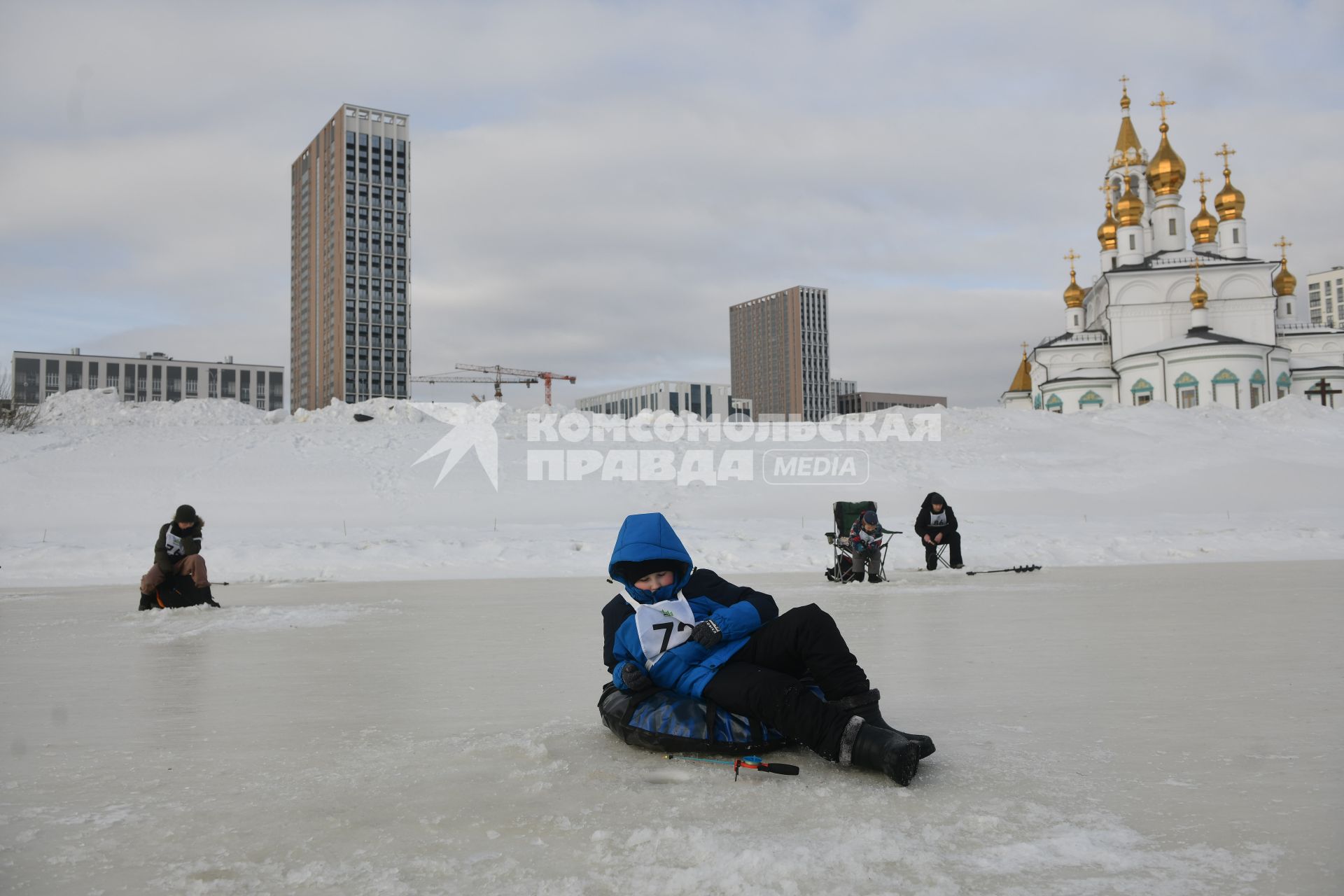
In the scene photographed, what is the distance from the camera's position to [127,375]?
120750mm

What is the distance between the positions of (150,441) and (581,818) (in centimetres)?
3255

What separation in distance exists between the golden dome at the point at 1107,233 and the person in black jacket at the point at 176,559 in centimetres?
6084

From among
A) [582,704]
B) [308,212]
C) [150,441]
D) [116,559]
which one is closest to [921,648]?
[582,704]

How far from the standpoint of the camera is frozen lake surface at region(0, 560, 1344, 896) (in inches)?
99.4

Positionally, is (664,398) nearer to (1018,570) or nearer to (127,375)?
(127,375)

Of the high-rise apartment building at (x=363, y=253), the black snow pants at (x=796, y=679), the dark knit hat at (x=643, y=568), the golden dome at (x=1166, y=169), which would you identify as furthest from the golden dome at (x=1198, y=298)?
the high-rise apartment building at (x=363, y=253)

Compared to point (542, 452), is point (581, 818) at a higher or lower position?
lower

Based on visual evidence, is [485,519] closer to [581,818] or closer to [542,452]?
[542,452]

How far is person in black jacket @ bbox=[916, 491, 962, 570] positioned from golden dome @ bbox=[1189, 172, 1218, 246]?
55.2 meters

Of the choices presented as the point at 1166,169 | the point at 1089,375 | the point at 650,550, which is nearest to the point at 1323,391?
the point at 1089,375

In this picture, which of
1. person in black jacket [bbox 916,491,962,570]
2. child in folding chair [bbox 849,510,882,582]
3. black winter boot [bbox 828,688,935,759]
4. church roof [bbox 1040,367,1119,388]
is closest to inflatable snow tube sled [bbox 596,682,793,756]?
black winter boot [bbox 828,688,935,759]

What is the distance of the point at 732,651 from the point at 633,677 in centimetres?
44

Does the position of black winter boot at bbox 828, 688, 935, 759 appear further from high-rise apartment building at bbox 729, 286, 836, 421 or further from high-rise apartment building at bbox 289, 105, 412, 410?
high-rise apartment building at bbox 729, 286, 836, 421

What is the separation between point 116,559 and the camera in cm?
1563
